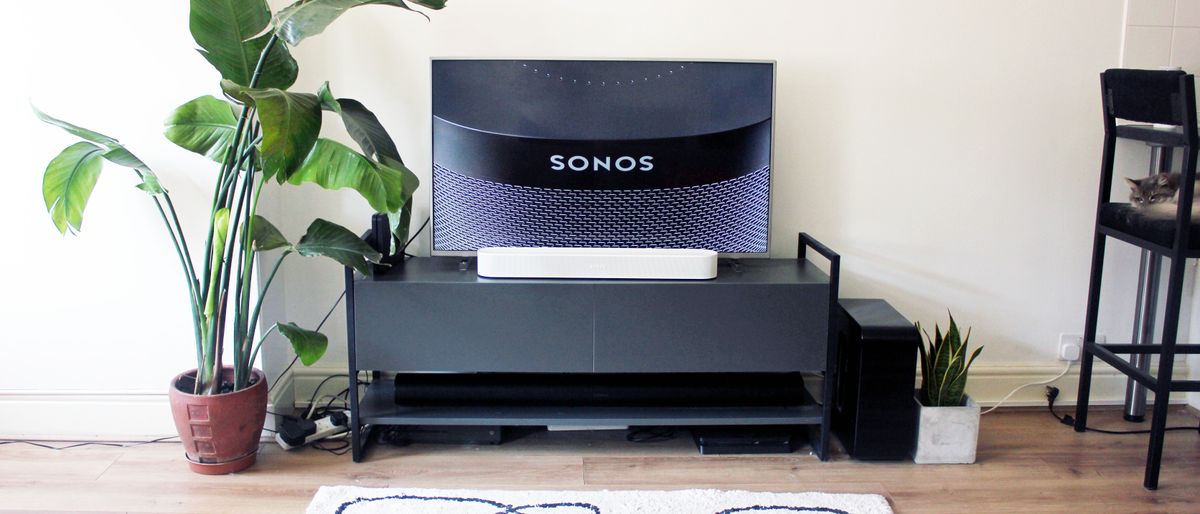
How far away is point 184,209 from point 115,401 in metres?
0.58

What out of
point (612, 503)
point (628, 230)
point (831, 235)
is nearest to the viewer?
point (612, 503)

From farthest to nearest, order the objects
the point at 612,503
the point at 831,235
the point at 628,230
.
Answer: the point at 831,235
the point at 628,230
the point at 612,503

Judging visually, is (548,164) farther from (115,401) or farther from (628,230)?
(115,401)

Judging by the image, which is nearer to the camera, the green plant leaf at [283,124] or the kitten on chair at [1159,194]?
the green plant leaf at [283,124]

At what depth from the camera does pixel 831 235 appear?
2.94 m

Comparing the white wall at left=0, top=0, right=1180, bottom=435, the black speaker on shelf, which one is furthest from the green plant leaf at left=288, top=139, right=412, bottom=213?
the black speaker on shelf

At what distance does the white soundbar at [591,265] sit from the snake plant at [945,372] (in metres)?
0.64

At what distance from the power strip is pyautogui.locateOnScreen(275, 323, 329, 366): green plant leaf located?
1.10ft

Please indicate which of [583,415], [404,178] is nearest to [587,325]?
[583,415]

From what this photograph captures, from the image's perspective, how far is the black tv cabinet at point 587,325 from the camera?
2479 mm

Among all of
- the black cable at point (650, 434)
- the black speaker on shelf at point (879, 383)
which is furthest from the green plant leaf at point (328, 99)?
the black speaker on shelf at point (879, 383)

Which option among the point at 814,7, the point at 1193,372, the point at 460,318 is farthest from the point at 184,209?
the point at 1193,372

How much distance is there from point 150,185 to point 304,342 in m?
0.52

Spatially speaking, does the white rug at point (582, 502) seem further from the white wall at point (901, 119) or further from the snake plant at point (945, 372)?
the white wall at point (901, 119)
